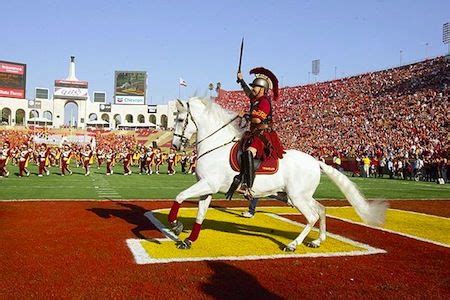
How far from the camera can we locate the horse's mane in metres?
7.55

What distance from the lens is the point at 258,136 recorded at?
283 inches

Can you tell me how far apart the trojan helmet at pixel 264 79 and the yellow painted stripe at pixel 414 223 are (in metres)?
4.26

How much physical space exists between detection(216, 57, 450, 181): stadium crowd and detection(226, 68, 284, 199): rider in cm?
2390

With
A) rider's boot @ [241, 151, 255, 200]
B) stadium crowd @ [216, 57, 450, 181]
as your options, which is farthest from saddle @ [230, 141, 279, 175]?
stadium crowd @ [216, 57, 450, 181]

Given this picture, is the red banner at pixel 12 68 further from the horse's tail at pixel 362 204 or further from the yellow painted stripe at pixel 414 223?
the horse's tail at pixel 362 204

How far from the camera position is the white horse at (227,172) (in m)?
7.09

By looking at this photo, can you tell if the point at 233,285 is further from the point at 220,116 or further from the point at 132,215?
the point at 132,215

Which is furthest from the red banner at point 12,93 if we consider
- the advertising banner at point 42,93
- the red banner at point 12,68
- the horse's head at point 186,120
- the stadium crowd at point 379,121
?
the horse's head at point 186,120

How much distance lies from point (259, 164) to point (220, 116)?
1179mm

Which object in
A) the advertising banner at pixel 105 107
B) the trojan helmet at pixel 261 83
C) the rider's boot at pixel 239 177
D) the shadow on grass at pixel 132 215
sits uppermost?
the advertising banner at pixel 105 107

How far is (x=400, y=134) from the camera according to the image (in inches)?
1655

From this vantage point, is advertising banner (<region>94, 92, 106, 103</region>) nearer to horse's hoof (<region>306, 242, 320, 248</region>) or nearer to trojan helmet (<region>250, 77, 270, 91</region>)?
trojan helmet (<region>250, 77, 270, 91</region>)

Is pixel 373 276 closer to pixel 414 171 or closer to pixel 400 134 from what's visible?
pixel 414 171

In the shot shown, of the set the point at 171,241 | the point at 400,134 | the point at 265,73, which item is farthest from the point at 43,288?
the point at 400,134
